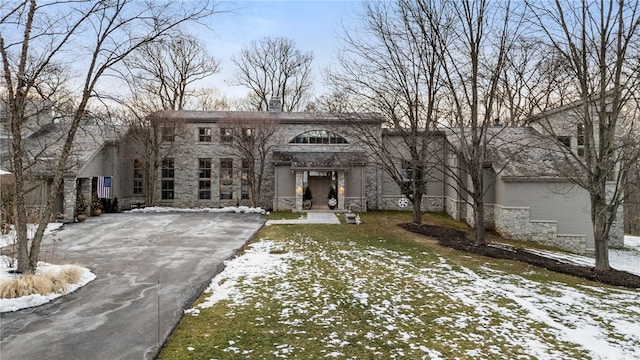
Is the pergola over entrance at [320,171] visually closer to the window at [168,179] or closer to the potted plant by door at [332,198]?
the potted plant by door at [332,198]

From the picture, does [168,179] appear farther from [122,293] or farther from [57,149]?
[122,293]

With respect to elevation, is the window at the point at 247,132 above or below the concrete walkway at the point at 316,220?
above

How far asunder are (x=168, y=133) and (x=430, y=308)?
21.1 meters

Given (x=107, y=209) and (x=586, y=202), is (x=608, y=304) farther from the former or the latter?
(x=107, y=209)

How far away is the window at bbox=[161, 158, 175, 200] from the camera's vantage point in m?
24.6

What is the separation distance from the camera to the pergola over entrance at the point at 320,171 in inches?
870

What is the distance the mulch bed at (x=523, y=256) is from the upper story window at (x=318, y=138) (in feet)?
29.2

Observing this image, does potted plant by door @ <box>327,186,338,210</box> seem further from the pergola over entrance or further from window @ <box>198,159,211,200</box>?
window @ <box>198,159,211,200</box>

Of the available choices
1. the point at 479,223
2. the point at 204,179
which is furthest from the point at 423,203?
the point at 204,179

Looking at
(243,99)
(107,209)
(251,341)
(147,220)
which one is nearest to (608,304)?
(251,341)

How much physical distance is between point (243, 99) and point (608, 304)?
114 feet

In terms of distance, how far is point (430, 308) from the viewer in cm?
688

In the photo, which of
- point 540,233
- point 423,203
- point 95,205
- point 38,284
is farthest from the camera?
point 423,203

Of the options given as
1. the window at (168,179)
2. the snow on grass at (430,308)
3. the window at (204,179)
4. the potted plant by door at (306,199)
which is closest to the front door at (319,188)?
the potted plant by door at (306,199)
